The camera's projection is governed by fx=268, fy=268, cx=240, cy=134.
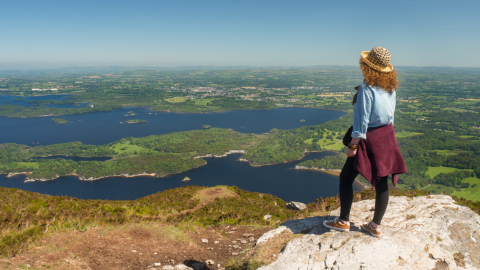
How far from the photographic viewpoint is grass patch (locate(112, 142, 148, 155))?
7281cm

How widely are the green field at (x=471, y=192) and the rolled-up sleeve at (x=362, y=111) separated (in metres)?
51.8

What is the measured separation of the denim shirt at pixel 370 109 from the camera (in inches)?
122

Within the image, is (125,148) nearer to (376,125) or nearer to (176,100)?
(376,125)

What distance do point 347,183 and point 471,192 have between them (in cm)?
5820

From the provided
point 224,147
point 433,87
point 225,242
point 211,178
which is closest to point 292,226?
point 225,242

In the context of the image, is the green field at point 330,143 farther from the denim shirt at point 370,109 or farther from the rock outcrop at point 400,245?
the denim shirt at point 370,109

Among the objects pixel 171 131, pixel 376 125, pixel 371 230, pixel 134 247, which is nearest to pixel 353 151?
pixel 376 125

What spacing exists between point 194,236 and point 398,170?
456cm

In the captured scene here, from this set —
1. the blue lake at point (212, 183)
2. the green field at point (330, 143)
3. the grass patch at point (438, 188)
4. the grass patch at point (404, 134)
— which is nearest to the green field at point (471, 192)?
the grass patch at point (438, 188)

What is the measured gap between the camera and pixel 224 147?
7506cm

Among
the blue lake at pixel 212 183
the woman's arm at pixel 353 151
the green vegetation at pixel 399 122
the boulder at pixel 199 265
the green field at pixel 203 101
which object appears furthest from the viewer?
the green field at pixel 203 101

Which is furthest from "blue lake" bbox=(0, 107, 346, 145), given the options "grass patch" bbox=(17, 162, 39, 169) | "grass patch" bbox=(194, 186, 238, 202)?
"grass patch" bbox=(194, 186, 238, 202)

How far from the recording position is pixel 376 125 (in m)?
3.21

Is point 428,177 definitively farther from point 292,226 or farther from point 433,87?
point 433,87
